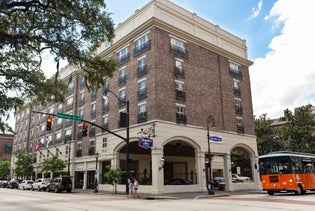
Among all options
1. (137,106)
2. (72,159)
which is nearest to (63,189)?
(72,159)

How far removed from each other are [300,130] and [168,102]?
28556 millimetres

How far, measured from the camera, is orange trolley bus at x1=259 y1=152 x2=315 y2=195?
73.1 feet

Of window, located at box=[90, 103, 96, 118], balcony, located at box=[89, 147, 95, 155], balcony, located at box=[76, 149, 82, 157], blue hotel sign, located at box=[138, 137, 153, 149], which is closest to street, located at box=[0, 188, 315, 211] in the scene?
blue hotel sign, located at box=[138, 137, 153, 149]

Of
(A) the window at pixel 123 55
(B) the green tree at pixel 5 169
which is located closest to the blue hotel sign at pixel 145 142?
(A) the window at pixel 123 55

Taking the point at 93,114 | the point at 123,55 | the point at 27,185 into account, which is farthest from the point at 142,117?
the point at 27,185

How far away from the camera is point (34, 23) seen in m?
13.3

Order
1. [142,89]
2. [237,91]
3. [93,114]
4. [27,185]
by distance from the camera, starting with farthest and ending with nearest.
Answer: [27,185] < [93,114] < [237,91] < [142,89]

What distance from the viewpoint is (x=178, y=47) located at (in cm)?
3356

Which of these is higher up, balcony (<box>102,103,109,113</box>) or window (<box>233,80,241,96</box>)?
window (<box>233,80,241,96</box>)

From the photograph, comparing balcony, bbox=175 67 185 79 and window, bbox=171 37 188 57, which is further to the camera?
window, bbox=171 37 188 57

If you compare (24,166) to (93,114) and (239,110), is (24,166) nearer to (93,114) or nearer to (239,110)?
(93,114)

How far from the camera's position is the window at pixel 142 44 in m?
32.4

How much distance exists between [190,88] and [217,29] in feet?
33.8

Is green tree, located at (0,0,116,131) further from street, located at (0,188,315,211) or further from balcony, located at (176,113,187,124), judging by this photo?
balcony, located at (176,113,187,124)
